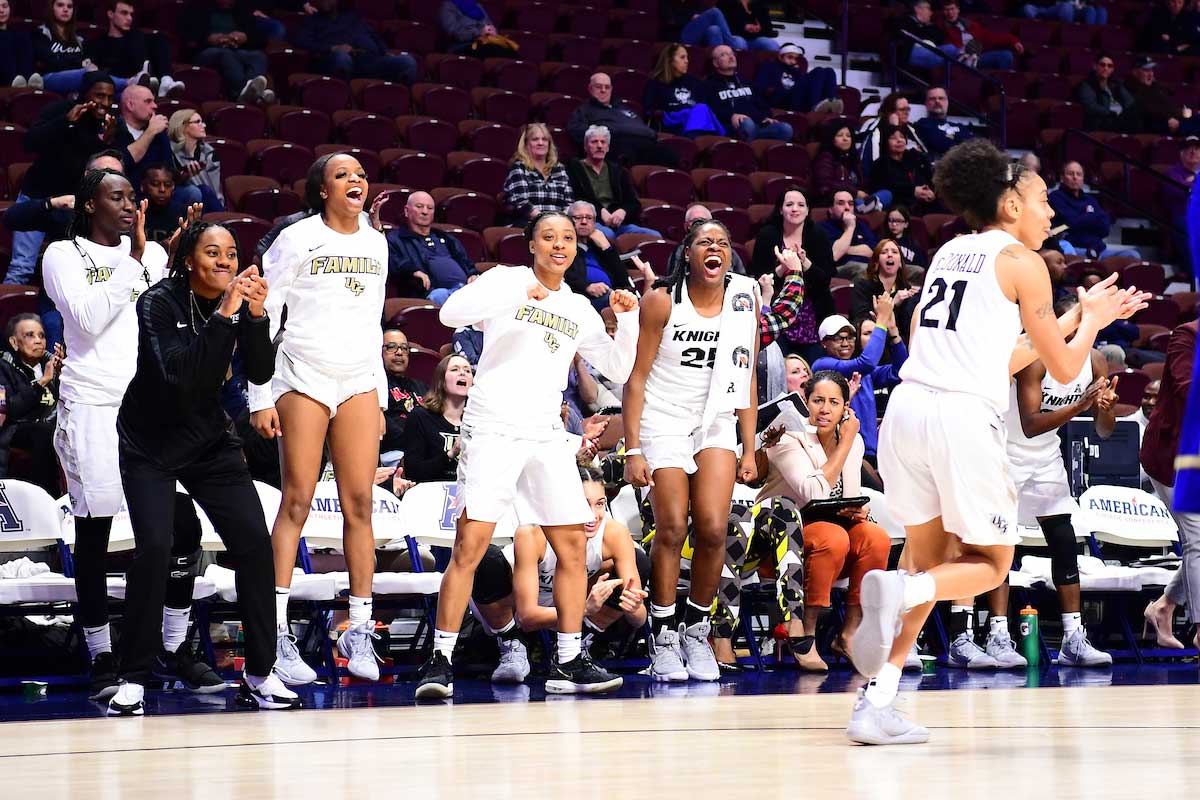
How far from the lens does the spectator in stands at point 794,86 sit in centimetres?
1423

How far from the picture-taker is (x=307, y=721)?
17.5 feet

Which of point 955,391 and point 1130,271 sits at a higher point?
point 1130,271

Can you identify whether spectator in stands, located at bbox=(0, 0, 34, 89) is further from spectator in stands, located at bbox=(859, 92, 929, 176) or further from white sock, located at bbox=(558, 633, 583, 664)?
spectator in stands, located at bbox=(859, 92, 929, 176)

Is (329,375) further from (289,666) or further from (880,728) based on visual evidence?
(880,728)

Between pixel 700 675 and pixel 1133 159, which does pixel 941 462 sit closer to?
pixel 700 675

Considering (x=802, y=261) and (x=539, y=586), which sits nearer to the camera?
(x=539, y=586)

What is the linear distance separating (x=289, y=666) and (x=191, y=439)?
1.24 meters

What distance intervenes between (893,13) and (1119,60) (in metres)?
2.74

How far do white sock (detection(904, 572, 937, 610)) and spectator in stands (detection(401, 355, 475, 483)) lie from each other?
3.59 m

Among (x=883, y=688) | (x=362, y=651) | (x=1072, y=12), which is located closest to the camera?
(x=883, y=688)

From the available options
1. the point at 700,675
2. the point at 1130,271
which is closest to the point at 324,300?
the point at 700,675

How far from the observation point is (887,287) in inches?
396

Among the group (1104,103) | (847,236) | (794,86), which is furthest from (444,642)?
(1104,103)

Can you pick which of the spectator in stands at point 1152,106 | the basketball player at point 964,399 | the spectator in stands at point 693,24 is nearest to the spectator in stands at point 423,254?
the basketball player at point 964,399
